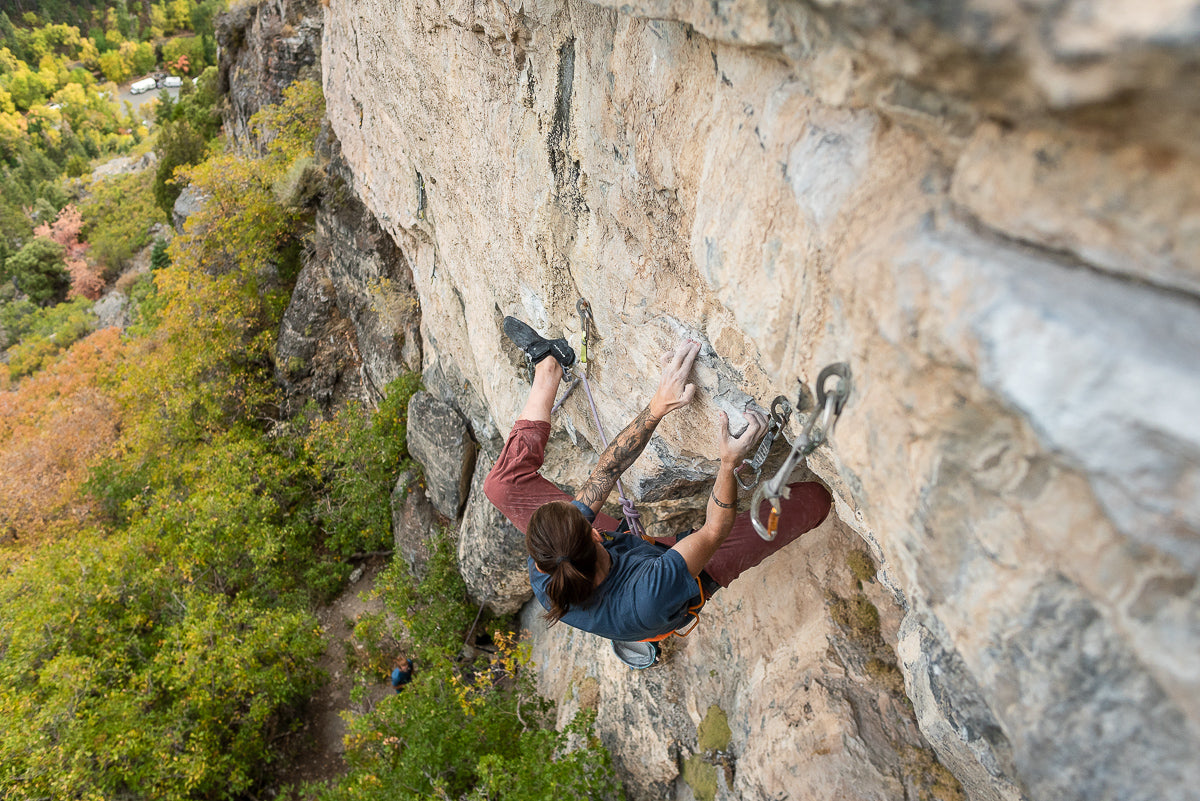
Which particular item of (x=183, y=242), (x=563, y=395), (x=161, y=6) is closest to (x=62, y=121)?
(x=161, y=6)

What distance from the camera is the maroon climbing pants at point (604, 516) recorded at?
2775 millimetres

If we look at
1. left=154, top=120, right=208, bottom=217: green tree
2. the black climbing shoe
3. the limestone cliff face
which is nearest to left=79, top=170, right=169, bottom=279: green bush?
left=154, top=120, right=208, bottom=217: green tree

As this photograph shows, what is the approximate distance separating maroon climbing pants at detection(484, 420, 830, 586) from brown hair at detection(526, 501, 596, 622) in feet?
1.80

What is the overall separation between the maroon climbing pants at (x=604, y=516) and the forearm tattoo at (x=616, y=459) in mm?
227

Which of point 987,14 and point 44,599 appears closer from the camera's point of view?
point 987,14

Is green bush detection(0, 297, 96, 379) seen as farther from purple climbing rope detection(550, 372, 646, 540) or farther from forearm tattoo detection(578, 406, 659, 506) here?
forearm tattoo detection(578, 406, 659, 506)

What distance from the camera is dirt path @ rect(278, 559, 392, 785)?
7.68 m

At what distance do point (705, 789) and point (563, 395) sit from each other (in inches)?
93.0

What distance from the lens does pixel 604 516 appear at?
3365 mm

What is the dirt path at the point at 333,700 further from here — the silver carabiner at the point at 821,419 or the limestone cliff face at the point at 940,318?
the silver carabiner at the point at 821,419

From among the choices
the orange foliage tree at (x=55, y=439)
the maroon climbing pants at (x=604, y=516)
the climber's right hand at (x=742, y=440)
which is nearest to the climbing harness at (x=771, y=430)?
the climber's right hand at (x=742, y=440)

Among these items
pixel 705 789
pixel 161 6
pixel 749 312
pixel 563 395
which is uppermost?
pixel 749 312

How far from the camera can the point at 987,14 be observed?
874 millimetres

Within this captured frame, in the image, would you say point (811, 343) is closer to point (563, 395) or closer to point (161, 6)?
point (563, 395)
